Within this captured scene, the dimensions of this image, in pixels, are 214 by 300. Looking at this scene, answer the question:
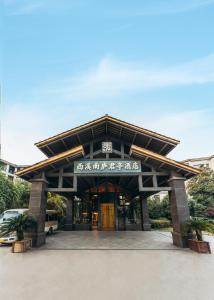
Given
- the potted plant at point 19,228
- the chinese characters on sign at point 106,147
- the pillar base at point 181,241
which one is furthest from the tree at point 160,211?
the potted plant at point 19,228

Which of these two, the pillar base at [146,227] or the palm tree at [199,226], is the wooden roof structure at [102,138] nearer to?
the palm tree at [199,226]

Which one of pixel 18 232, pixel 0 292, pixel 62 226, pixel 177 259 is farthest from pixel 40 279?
pixel 62 226

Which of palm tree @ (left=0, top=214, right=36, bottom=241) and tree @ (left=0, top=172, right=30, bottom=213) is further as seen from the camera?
tree @ (left=0, top=172, right=30, bottom=213)

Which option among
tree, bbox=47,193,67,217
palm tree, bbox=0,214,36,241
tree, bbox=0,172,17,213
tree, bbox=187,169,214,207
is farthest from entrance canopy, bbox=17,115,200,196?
tree, bbox=187,169,214,207

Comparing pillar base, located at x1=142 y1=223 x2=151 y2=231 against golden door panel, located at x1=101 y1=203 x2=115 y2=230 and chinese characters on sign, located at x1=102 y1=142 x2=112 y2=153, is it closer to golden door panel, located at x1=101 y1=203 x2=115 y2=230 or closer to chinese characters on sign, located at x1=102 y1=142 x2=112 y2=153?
golden door panel, located at x1=101 y1=203 x2=115 y2=230

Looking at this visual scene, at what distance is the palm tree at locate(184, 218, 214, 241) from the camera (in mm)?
8045

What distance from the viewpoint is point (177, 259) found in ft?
23.5

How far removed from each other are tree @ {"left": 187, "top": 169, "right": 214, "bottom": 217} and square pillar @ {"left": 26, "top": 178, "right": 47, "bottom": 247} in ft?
71.1

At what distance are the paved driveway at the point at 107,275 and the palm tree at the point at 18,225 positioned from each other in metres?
1.02

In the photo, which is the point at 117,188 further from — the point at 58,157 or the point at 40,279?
the point at 40,279

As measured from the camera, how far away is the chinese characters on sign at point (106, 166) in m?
10.4

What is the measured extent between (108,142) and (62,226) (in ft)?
41.7

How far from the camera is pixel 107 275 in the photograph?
18.1ft

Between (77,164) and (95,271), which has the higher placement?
(77,164)
